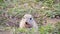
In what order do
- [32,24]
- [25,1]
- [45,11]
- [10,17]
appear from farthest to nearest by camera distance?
[25,1], [45,11], [10,17], [32,24]

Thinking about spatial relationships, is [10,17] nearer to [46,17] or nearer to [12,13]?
[12,13]

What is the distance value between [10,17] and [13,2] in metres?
1.16

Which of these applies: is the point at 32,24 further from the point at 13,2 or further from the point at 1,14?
the point at 13,2

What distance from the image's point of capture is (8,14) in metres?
7.86

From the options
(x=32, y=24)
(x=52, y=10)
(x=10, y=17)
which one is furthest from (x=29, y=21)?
(x=52, y=10)

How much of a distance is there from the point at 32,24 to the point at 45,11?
1.64 m

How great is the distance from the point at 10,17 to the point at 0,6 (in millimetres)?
794

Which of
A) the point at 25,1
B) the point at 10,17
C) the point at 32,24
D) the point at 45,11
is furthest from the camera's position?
the point at 25,1

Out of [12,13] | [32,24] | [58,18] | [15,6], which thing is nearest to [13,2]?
[15,6]

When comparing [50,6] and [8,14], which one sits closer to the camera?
[8,14]

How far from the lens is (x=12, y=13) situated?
7941 mm

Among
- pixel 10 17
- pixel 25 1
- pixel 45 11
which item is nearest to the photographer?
pixel 10 17

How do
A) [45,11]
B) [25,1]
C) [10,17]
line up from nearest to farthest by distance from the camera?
1. [10,17]
2. [45,11]
3. [25,1]

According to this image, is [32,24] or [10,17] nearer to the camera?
[32,24]
